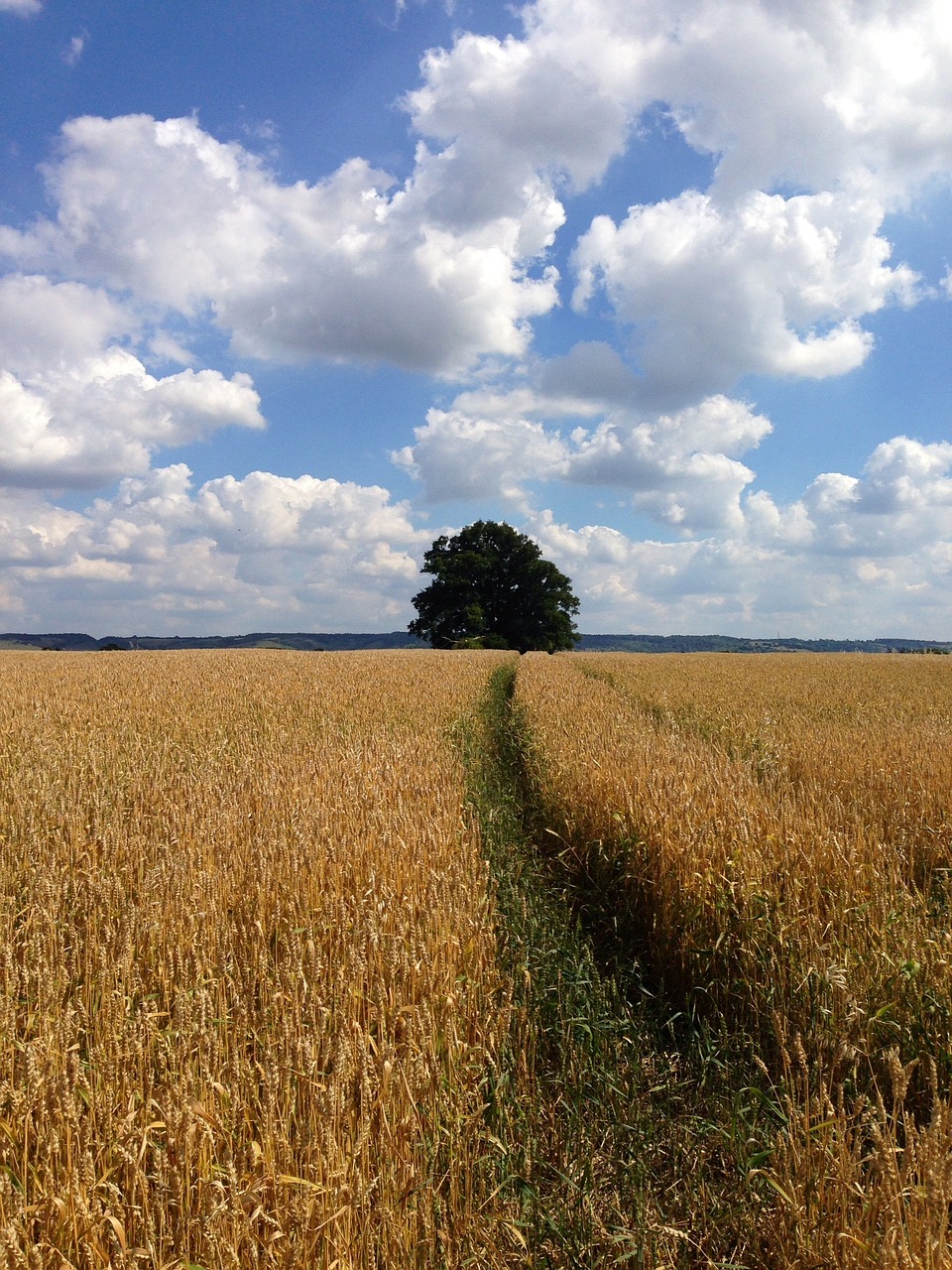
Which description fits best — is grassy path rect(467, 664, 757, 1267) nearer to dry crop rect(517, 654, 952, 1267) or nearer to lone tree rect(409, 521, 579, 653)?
dry crop rect(517, 654, 952, 1267)

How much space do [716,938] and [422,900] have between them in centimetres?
193

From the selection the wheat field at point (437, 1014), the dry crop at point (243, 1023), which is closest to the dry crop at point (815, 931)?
the wheat field at point (437, 1014)

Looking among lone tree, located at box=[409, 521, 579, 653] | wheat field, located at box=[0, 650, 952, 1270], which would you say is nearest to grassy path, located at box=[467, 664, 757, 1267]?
wheat field, located at box=[0, 650, 952, 1270]

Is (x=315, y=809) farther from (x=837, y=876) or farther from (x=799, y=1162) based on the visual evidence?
(x=799, y=1162)

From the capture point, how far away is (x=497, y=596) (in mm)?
69500

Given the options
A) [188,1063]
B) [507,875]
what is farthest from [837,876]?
[188,1063]

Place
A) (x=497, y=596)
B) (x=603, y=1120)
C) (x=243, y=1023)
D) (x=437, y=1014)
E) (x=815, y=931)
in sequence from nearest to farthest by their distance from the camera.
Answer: (x=243, y=1023), (x=603, y=1120), (x=437, y=1014), (x=815, y=931), (x=497, y=596)

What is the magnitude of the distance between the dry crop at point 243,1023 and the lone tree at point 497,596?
58.6 m

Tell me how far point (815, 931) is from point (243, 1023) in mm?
3403

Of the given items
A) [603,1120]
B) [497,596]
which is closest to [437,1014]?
[603,1120]

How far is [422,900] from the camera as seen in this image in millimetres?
4934

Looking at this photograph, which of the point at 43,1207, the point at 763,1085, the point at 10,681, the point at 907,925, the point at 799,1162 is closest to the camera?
the point at 43,1207

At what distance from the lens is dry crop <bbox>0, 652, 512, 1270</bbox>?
8.14 ft

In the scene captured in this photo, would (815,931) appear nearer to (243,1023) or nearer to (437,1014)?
(437,1014)
